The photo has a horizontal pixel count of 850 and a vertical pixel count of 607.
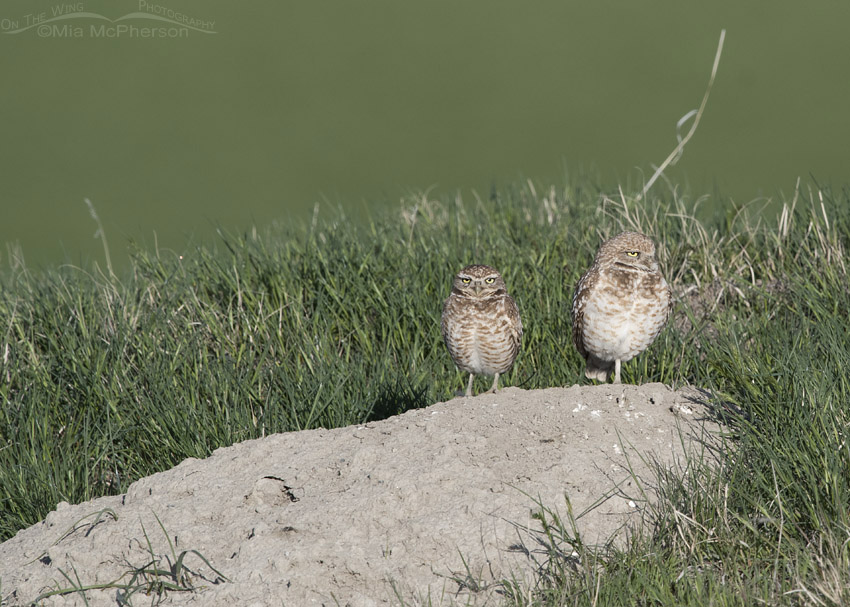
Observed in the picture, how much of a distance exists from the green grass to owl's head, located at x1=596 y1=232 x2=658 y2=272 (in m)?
0.56

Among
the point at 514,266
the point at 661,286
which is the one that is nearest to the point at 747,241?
the point at 514,266

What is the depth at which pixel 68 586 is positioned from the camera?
3.80 m

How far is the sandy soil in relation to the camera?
3.62 meters

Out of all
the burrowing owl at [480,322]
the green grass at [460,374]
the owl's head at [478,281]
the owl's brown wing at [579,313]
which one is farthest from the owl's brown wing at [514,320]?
the green grass at [460,374]

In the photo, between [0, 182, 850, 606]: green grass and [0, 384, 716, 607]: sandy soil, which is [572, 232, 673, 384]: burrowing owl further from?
[0, 384, 716, 607]: sandy soil

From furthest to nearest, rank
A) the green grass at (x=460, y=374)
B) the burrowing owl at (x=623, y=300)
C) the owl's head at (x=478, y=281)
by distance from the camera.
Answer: the owl's head at (x=478, y=281) < the burrowing owl at (x=623, y=300) < the green grass at (x=460, y=374)

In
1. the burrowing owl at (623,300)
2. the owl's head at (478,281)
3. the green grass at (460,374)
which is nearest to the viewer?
the green grass at (460,374)

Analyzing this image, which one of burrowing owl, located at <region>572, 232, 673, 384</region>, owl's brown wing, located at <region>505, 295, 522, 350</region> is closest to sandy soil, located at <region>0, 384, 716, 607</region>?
burrowing owl, located at <region>572, 232, 673, 384</region>

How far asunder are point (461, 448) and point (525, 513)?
1.62 feet

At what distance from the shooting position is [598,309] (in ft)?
17.0

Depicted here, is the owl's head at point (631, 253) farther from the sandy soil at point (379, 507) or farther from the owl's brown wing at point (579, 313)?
the sandy soil at point (379, 507)

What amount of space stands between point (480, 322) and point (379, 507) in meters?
1.60

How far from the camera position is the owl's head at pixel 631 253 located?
520 cm

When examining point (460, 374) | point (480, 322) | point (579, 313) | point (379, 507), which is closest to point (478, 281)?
point (480, 322)
